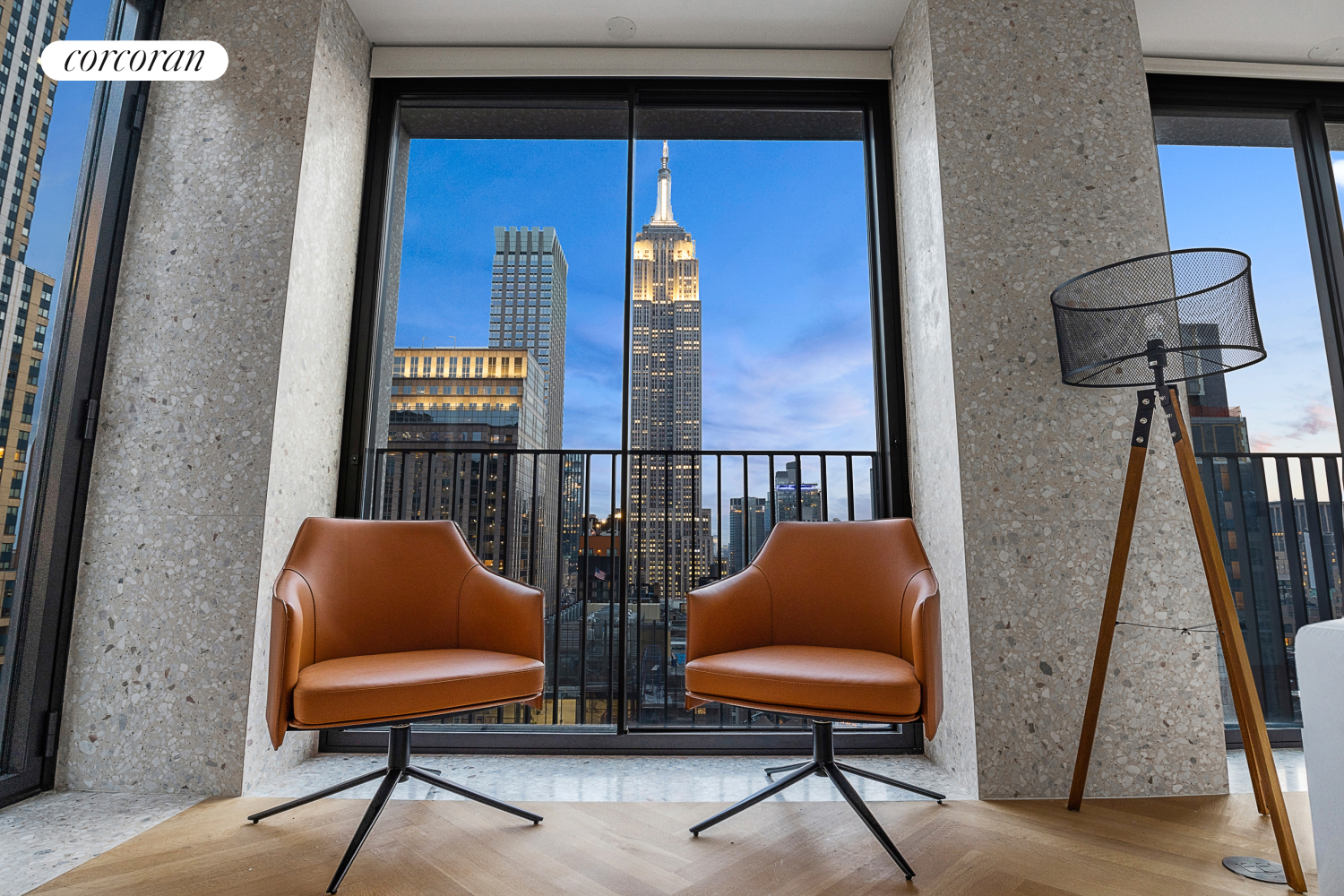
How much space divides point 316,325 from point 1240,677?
9.91 ft

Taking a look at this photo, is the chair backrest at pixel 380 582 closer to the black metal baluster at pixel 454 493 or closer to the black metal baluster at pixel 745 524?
the black metal baluster at pixel 454 493

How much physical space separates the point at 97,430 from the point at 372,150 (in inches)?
59.5

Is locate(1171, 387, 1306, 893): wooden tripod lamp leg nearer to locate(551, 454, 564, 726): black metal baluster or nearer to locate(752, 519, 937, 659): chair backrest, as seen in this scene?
locate(752, 519, 937, 659): chair backrest

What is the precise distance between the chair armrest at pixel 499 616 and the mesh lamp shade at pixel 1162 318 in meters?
1.81

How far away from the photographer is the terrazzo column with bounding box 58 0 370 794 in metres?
2.03

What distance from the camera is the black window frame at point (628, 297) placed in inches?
96.4

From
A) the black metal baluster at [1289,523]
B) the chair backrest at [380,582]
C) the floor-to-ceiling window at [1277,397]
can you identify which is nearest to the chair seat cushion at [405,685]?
the chair backrest at [380,582]

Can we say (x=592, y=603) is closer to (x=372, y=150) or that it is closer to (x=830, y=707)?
(x=830, y=707)

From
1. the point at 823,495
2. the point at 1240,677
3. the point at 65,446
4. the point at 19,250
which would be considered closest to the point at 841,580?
the point at 823,495

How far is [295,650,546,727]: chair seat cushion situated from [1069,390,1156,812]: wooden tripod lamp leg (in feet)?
5.19

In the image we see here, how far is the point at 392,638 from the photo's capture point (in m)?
2.06

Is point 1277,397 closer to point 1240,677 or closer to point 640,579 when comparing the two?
point 1240,677

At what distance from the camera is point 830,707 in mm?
1631

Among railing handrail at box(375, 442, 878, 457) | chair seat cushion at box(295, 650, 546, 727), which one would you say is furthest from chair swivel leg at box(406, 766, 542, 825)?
railing handrail at box(375, 442, 878, 457)
